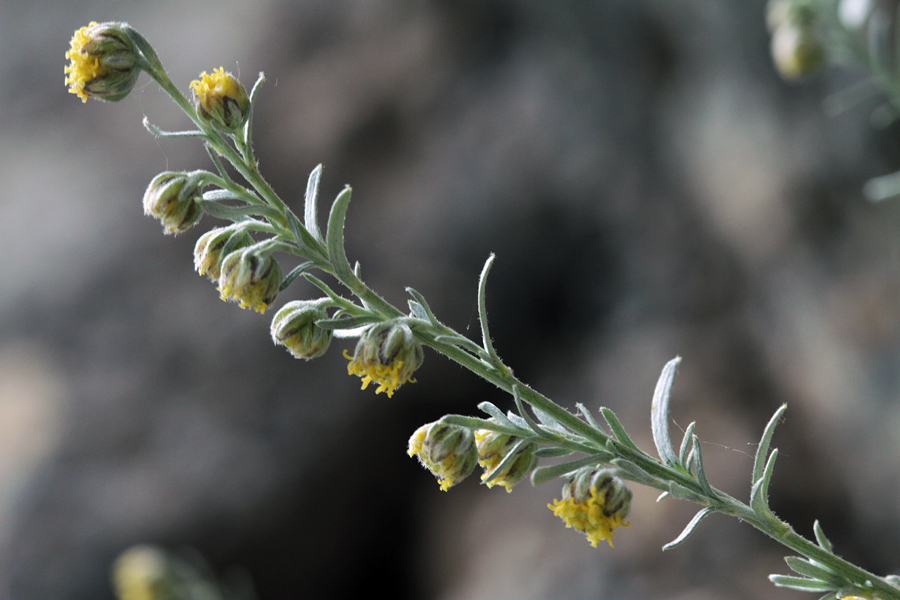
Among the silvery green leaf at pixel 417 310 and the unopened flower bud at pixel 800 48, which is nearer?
the silvery green leaf at pixel 417 310

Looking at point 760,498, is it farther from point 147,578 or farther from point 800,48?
point 147,578

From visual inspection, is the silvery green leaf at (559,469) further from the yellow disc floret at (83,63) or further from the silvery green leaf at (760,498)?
the yellow disc floret at (83,63)

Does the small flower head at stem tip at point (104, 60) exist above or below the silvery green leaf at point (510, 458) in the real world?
above

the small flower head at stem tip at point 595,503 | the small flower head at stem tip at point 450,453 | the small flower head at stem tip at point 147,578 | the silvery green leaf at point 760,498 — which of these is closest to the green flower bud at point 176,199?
the small flower head at stem tip at point 450,453

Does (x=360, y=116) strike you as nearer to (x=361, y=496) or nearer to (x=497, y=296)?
(x=497, y=296)

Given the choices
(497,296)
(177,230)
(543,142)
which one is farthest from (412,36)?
(177,230)

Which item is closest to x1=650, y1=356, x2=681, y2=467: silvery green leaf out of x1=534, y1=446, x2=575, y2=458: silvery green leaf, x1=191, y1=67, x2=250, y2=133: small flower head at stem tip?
x1=534, y1=446, x2=575, y2=458: silvery green leaf

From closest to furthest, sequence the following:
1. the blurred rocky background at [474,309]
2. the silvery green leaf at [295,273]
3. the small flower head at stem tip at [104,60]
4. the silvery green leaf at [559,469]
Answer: the silvery green leaf at [559,469]
the silvery green leaf at [295,273]
the small flower head at stem tip at [104,60]
the blurred rocky background at [474,309]
